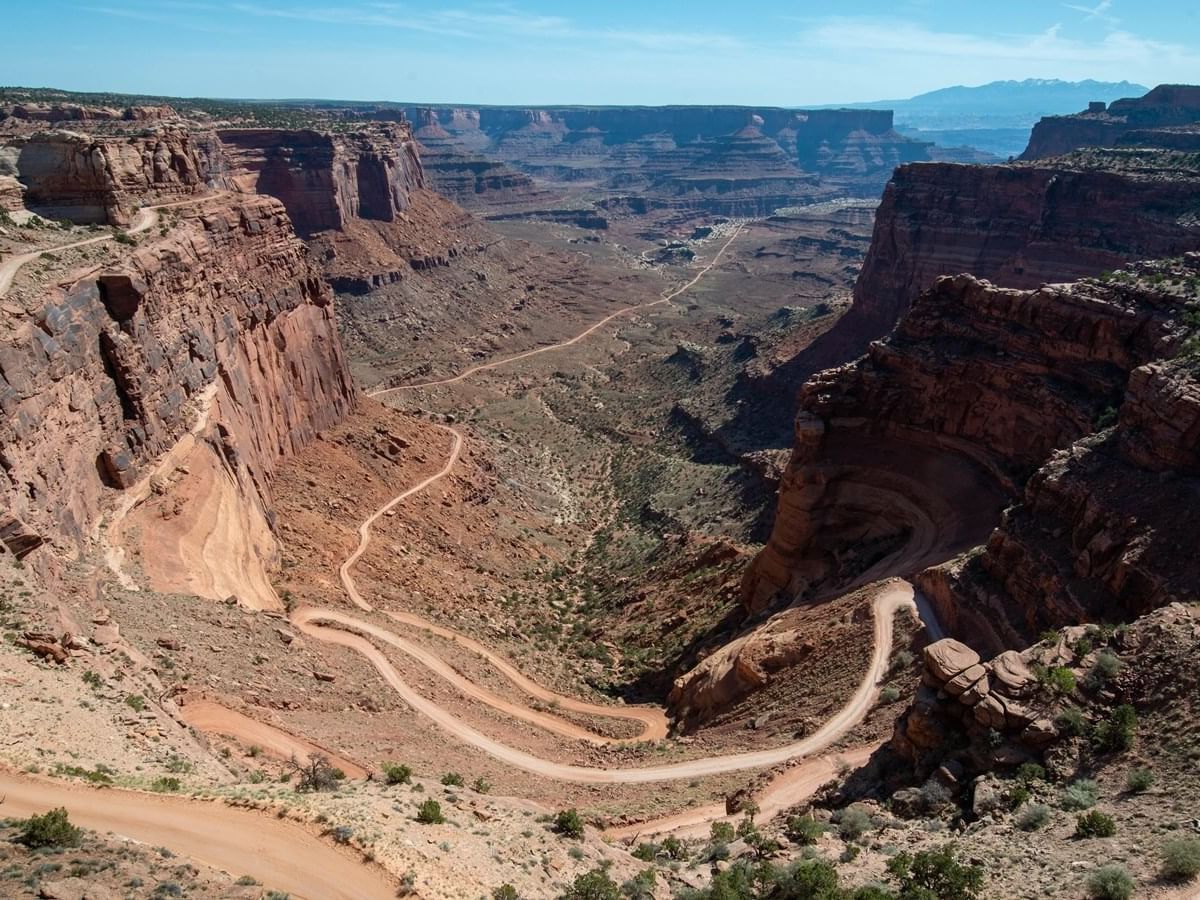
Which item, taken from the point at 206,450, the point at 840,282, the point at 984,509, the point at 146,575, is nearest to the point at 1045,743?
the point at 984,509

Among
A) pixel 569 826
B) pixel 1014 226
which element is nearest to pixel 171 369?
pixel 569 826

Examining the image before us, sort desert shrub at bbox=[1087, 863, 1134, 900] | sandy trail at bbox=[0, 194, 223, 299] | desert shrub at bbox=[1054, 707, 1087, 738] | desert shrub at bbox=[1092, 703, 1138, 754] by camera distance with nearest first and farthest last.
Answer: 1. desert shrub at bbox=[1087, 863, 1134, 900]
2. desert shrub at bbox=[1092, 703, 1138, 754]
3. desert shrub at bbox=[1054, 707, 1087, 738]
4. sandy trail at bbox=[0, 194, 223, 299]

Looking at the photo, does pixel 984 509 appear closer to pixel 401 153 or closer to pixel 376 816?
pixel 376 816

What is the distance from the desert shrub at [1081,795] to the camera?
17547 mm

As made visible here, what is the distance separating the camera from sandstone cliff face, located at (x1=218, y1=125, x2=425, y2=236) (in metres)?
116

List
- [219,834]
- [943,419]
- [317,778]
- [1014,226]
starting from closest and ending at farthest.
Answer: [219,834]
[317,778]
[943,419]
[1014,226]

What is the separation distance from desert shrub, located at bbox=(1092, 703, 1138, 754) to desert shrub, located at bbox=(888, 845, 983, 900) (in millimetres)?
4688

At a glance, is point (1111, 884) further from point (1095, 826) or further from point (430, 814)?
point (430, 814)

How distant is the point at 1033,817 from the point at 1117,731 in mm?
3101

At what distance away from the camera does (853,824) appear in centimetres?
1992

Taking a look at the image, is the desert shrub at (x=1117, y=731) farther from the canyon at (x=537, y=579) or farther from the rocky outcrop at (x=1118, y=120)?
the rocky outcrop at (x=1118, y=120)

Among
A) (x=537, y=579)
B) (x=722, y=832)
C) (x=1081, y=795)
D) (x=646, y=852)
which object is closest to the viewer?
(x=1081, y=795)

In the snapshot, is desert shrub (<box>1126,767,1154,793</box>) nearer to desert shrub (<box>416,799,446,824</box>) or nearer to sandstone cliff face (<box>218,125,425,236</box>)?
desert shrub (<box>416,799,446,824</box>)

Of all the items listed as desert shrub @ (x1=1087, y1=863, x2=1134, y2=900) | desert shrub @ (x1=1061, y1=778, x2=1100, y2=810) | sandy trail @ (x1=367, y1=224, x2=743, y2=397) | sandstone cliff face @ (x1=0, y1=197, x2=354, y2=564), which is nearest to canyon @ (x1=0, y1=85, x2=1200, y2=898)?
sandstone cliff face @ (x1=0, y1=197, x2=354, y2=564)
